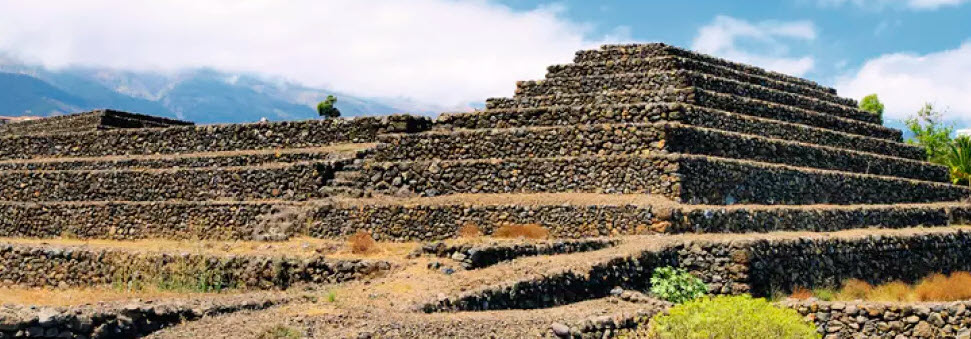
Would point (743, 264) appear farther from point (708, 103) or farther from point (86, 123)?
point (86, 123)

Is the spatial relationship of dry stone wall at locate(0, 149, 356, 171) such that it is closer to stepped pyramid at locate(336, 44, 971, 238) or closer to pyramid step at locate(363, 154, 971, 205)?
pyramid step at locate(363, 154, 971, 205)

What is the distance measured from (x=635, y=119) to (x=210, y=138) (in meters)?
16.2

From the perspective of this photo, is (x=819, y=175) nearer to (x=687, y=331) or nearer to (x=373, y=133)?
(x=373, y=133)

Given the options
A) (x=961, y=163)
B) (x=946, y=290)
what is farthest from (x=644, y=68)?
(x=961, y=163)

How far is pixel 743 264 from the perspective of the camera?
20.1 meters

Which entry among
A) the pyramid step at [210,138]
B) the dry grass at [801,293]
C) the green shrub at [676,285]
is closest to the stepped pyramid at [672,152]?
the green shrub at [676,285]

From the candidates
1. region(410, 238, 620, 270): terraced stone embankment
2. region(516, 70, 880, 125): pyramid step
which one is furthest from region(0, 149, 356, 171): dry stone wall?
region(410, 238, 620, 270): terraced stone embankment

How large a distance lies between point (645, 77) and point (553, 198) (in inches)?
298

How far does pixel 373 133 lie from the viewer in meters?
31.0

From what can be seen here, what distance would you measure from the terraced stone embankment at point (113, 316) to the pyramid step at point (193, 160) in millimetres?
12517

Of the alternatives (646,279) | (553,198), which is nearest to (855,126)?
(553,198)

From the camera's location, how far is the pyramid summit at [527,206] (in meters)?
17.3

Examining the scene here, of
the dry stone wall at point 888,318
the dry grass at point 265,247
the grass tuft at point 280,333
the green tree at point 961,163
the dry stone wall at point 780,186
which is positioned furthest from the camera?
the green tree at point 961,163

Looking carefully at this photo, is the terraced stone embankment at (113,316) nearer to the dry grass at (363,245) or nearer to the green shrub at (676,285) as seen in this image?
the dry grass at (363,245)
